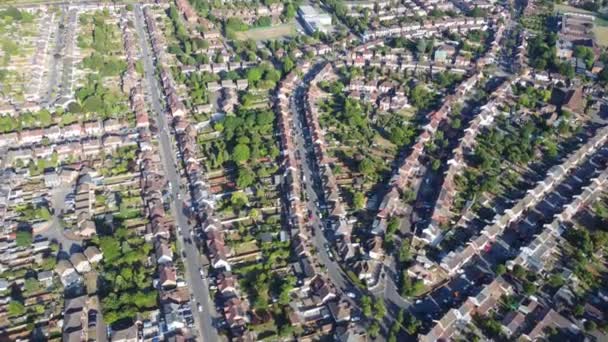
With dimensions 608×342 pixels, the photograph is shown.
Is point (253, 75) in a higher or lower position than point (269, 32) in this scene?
lower

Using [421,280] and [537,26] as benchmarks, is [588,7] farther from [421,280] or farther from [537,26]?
[421,280]

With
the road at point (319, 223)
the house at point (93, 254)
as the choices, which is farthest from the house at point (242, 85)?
the house at point (93, 254)

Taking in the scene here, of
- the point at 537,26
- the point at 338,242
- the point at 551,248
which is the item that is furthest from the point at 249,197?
the point at 537,26

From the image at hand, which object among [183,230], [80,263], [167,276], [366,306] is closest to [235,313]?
[167,276]

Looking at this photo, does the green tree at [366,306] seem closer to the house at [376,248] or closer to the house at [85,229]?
the house at [376,248]

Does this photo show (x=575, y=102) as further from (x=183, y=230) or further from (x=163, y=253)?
(x=163, y=253)

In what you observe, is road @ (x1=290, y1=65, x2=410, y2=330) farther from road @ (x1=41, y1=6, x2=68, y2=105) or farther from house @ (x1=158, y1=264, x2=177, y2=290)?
road @ (x1=41, y1=6, x2=68, y2=105)
